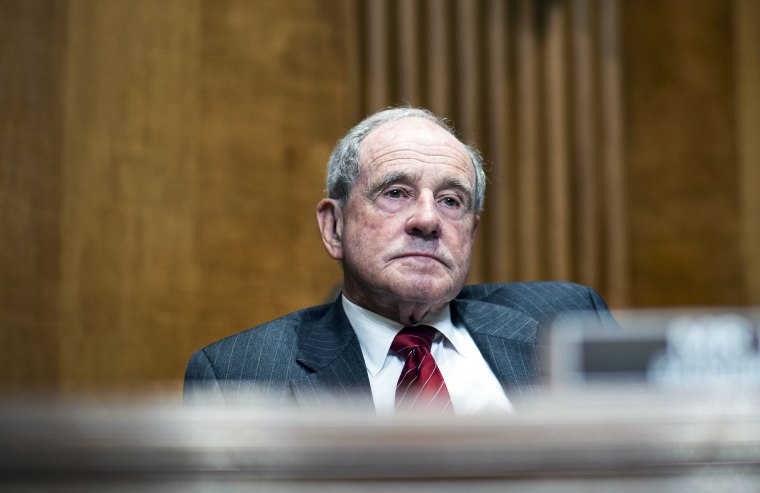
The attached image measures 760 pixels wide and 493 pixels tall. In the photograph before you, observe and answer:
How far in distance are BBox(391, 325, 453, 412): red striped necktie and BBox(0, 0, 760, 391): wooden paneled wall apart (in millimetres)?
1373

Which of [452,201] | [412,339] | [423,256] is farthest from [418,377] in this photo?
[452,201]

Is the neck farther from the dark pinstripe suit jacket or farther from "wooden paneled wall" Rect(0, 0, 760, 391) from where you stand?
"wooden paneled wall" Rect(0, 0, 760, 391)

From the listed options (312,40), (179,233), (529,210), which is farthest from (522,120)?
(179,233)

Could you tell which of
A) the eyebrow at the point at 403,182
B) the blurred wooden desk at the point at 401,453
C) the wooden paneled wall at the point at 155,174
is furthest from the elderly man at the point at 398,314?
the wooden paneled wall at the point at 155,174

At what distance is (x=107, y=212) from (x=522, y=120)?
1.65m

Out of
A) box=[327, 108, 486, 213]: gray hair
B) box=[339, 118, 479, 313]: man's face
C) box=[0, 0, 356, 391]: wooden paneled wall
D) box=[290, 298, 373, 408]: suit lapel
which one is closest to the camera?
box=[290, 298, 373, 408]: suit lapel

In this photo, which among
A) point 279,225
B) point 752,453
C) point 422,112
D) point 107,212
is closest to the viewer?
point 752,453

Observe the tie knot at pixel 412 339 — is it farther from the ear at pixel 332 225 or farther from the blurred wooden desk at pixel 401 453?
the blurred wooden desk at pixel 401 453

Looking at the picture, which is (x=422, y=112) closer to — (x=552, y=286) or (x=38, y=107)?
(x=552, y=286)

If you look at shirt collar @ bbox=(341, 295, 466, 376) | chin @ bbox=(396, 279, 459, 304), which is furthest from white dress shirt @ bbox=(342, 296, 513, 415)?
chin @ bbox=(396, 279, 459, 304)

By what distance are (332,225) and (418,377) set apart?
1.46 feet

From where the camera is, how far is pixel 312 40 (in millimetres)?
3256

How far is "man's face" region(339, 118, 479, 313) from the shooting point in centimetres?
162

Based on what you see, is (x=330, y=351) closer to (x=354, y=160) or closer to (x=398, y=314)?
(x=398, y=314)
